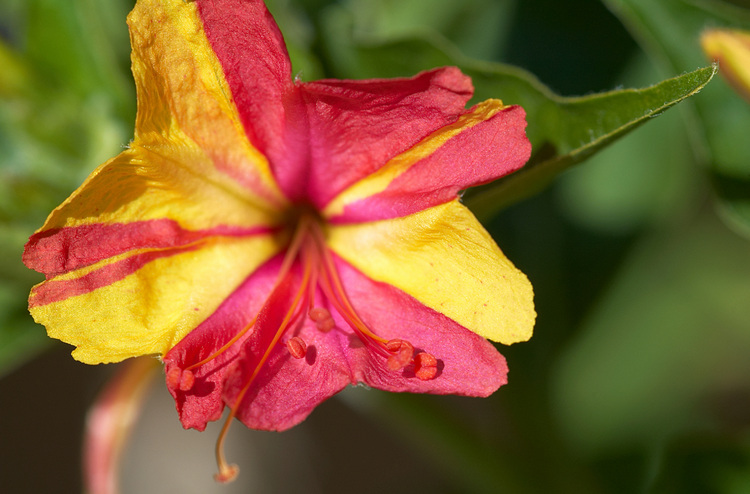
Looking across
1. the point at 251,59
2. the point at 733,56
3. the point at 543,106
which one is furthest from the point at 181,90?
the point at 733,56

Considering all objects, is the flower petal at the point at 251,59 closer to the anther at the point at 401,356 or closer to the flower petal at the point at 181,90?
the flower petal at the point at 181,90

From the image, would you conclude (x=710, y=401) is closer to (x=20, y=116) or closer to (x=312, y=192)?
(x=312, y=192)

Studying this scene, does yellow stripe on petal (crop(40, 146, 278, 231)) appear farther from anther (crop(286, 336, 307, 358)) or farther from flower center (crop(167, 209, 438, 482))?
anther (crop(286, 336, 307, 358))

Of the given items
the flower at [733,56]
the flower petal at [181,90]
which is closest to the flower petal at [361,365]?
the flower petal at [181,90]

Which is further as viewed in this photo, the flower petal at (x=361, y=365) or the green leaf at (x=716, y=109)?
the green leaf at (x=716, y=109)

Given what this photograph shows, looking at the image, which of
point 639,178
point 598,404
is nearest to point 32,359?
point 598,404

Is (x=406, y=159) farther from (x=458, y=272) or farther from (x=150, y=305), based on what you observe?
(x=150, y=305)
